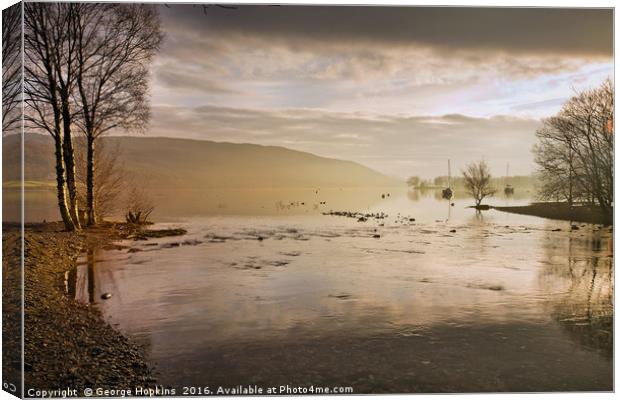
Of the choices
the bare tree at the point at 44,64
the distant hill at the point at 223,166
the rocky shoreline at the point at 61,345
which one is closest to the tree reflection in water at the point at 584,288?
the distant hill at the point at 223,166

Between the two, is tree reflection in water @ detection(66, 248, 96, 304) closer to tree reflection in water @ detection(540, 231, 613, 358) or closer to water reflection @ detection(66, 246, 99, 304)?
water reflection @ detection(66, 246, 99, 304)

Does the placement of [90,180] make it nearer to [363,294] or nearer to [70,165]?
[70,165]

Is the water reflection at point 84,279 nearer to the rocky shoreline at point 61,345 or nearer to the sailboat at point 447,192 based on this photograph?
the rocky shoreline at point 61,345

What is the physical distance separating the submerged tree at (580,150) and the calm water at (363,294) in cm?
43

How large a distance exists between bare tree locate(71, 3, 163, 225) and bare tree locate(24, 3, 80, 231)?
0.19 meters

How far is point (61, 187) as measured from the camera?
5.94 m

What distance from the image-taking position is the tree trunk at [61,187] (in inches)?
232

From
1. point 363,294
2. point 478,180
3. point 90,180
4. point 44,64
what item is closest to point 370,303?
point 363,294

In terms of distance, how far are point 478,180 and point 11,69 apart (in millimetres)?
5334

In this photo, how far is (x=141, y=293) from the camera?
5.86m

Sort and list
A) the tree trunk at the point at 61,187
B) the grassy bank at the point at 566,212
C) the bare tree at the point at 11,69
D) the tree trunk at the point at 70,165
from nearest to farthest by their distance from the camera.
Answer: the bare tree at the point at 11,69, the tree trunk at the point at 61,187, the tree trunk at the point at 70,165, the grassy bank at the point at 566,212

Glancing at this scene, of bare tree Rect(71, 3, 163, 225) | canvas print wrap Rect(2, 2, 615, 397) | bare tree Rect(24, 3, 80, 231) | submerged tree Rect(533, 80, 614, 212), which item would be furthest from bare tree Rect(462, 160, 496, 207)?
bare tree Rect(24, 3, 80, 231)

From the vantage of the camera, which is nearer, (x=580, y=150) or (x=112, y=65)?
(x=112, y=65)

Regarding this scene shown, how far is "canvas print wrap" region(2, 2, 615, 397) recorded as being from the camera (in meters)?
5.20
